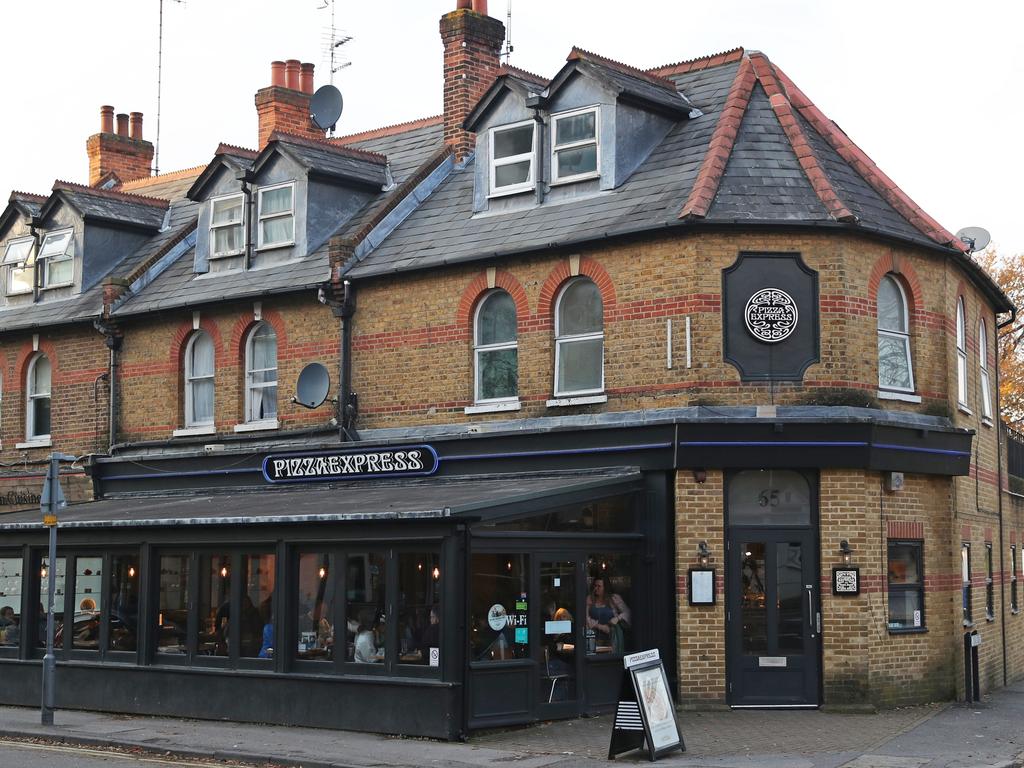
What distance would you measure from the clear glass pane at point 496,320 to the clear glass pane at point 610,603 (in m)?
4.01

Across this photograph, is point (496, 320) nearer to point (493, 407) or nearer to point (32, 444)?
point (493, 407)

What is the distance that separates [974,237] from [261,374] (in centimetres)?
1205

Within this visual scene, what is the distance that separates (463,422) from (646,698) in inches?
281

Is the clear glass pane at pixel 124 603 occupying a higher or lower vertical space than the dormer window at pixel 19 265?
lower

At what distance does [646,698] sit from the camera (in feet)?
47.5

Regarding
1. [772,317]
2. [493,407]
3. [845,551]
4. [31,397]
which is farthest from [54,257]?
[845,551]

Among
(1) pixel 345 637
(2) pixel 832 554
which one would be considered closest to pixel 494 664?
(1) pixel 345 637

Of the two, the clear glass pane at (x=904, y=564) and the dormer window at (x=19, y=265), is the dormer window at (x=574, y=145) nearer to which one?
the clear glass pane at (x=904, y=564)

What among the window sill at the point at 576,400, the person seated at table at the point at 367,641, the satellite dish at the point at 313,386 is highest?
the satellite dish at the point at 313,386

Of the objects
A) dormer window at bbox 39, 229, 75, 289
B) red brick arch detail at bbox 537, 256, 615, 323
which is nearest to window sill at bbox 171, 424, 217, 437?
dormer window at bbox 39, 229, 75, 289

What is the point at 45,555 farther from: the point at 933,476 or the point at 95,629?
the point at 933,476

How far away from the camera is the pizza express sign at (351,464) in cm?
2064

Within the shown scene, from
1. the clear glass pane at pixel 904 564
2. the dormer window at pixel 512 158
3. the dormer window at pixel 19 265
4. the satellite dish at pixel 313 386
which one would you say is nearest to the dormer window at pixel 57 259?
the dormer window at pixel 19 265

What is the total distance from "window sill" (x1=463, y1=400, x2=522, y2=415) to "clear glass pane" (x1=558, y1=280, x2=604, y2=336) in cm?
122
